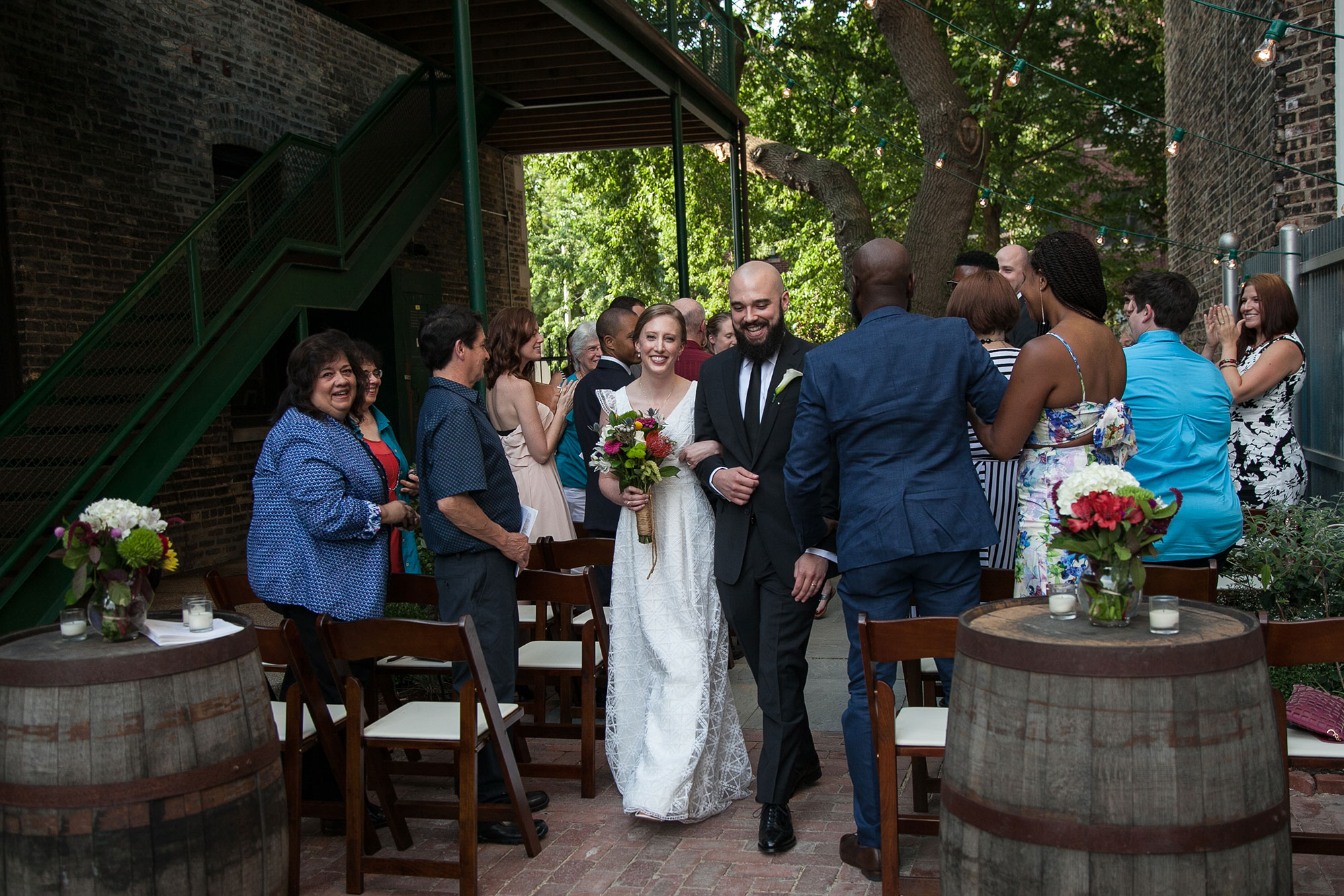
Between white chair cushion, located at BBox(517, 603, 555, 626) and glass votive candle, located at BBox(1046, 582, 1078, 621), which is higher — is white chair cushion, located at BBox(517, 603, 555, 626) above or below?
below

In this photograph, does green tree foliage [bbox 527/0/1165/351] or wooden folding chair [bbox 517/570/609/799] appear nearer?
wooden folding chair [bbox 517/570/609/799]

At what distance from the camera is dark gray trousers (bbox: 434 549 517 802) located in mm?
4293

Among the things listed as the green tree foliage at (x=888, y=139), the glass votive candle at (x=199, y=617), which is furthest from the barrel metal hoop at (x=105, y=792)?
the green tree foliage at (x=888, y=139)

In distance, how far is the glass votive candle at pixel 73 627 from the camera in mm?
3174

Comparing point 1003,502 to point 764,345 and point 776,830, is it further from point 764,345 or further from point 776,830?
point 776,830

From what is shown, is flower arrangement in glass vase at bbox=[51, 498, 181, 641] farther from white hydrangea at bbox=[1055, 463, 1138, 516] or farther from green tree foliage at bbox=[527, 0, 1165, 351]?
green tree foliage at bbox=[527, 0, 1165, 351]

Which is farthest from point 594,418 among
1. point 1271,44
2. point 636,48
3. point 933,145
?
point 933,145

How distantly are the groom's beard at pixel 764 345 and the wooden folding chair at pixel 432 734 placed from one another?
138 cm

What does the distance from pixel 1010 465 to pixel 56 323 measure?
25.0 feet

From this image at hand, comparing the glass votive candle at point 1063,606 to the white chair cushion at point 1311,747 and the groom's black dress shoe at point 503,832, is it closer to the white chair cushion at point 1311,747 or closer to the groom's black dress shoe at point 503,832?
the white chair cushion at point 1311,747

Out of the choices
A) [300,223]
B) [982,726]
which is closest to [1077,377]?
[982,726]

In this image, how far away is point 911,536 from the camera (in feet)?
11.5

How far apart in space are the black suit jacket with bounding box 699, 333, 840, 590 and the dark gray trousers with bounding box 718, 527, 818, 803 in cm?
5

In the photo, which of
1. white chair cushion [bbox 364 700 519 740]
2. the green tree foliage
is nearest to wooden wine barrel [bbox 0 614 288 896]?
white chair cushion [bbox 364 700 519 740]
